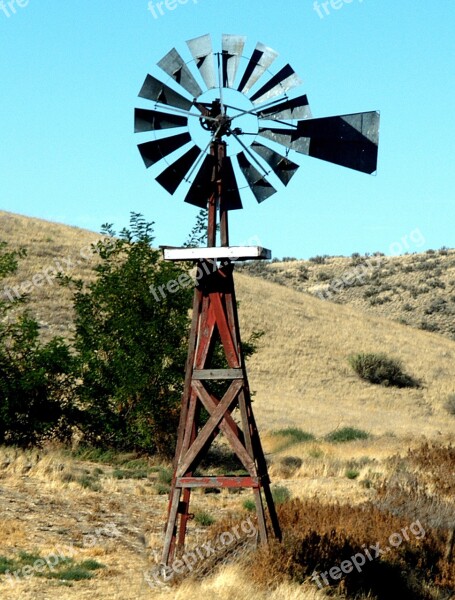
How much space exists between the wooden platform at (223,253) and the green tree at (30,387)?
1010 cm

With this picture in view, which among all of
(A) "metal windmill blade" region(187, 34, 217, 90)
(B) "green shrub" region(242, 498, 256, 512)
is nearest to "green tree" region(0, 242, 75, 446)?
(B) "green shrub" region(242, 498, 256, 512)

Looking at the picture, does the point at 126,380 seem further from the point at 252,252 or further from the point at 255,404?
the point at 255,404

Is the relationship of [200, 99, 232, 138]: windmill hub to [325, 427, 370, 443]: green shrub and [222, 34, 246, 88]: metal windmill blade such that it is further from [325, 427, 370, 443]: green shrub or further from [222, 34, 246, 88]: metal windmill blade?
[325, 427, 370, 443]: green shrub

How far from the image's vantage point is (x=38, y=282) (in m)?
42.3

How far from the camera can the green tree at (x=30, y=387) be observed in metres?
19.6

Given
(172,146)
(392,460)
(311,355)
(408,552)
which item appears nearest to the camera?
Answer: (172,146)

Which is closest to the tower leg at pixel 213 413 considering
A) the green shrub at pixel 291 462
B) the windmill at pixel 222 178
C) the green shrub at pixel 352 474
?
the windmill at pixel 222 178

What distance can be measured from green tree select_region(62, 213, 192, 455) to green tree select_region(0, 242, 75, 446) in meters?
0.47

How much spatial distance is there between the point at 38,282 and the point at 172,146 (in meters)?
32.9

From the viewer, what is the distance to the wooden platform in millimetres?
9703

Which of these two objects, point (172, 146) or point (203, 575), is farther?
point (172, 146)

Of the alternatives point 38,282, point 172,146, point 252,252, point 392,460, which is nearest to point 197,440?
point 252,252

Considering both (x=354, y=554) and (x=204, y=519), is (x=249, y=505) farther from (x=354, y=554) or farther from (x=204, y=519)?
(x=354, y=554)

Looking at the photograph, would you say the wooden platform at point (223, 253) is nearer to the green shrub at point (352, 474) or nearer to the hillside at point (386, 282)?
the green shrub at point (352, 474)
